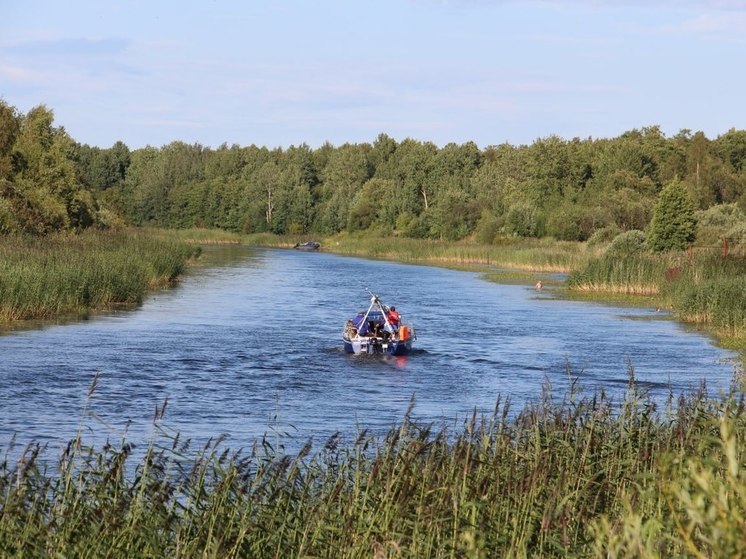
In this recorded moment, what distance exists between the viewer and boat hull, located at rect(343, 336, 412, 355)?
31.4 meters

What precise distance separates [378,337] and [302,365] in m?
3.20

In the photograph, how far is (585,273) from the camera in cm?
5600

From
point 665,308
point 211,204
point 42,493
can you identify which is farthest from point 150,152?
point 42,493

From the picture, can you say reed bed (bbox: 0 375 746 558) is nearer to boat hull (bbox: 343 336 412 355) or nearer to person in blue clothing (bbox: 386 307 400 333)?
boat hull (bbox: 343 336 412 355)

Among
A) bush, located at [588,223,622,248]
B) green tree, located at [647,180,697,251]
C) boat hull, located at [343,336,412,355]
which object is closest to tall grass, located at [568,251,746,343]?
green tree, located at [647,180,697,251]

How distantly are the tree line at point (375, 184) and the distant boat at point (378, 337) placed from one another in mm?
19475

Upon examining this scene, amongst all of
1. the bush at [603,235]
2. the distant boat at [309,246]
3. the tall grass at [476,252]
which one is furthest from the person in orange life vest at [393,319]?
the distant boat at [309,246]

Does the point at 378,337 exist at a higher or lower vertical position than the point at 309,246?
lower

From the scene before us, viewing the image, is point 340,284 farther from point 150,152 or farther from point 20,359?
point 150,152

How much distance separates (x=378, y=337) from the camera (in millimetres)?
31641

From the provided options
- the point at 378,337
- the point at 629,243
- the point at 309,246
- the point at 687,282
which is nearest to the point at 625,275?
the point at 687,282

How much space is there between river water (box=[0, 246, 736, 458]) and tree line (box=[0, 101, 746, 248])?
404 inches

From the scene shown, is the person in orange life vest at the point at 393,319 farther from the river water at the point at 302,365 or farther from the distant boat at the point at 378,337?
the river water at the point at 302,365

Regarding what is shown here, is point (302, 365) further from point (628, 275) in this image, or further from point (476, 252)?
point (476, 252)
